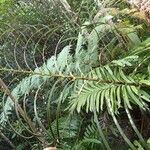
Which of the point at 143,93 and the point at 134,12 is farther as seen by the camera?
the point at 134,12

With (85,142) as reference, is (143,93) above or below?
above

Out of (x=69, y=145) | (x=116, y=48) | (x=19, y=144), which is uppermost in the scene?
(x=116, y=48)

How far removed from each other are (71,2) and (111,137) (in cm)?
230

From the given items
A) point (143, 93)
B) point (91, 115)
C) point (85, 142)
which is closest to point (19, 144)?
point (91, 115)

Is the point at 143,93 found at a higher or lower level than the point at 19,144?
higher

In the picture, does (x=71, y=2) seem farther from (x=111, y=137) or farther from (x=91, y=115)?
(x=111, y=137)

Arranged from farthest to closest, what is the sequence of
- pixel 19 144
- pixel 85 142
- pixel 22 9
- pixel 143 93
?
A: pixel 22 9 < pixel 19 144 < pixel 85 142 < pixel 143 93

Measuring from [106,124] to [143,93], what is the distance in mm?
559

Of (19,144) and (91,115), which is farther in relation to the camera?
(19,144)

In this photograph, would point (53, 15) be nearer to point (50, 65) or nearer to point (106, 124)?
point (50, 65)

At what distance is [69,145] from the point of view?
106 inches

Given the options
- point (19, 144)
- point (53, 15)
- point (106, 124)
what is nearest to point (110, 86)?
point (106, 124)

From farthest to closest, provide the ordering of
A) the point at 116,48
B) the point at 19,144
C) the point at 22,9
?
the point at 22,9 < the point at 19,144 < the point at 116,48

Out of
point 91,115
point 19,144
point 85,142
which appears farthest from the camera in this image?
point 19,144
